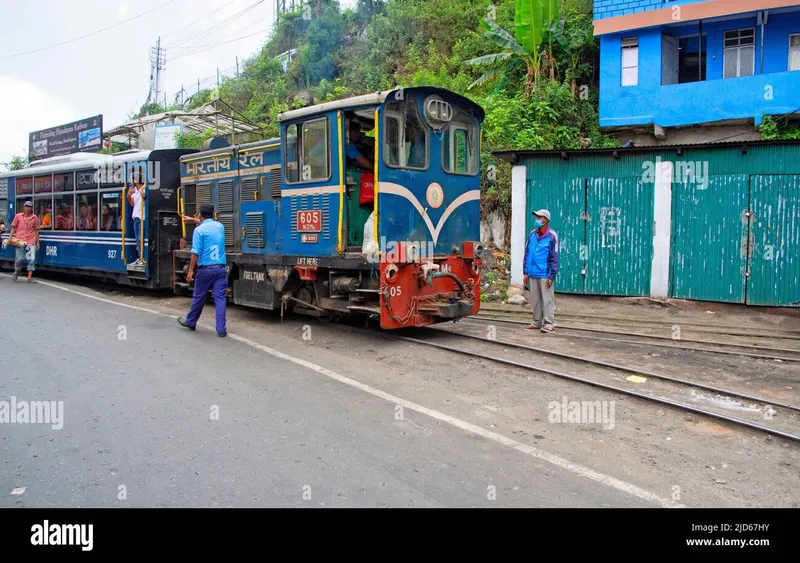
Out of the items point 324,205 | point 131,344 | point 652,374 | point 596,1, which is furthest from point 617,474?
point 596,1

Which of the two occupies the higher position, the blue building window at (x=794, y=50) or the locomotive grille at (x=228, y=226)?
the blue building window at (x=794, y=50)

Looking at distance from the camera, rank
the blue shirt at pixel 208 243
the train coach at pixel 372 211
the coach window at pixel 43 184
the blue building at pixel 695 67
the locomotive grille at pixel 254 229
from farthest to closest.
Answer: the blue building at pixel 695 67
the coach window at pixel 43 184
the locomotive grille at pixel 254 229
the blue shirt at pixel 208 243
the train coach at pixel 372 211

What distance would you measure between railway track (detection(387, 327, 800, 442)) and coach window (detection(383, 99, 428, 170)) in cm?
252

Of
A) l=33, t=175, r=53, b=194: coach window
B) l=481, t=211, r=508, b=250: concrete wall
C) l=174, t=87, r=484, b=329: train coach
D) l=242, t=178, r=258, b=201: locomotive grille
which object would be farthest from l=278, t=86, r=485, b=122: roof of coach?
l=33, t=175, r=53, b=194: coach window

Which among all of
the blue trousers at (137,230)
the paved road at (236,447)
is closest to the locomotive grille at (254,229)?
the paved road at (236,447)

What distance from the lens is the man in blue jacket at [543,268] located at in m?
9.36

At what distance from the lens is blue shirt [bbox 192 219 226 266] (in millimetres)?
8992

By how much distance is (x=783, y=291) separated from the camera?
1177 cm

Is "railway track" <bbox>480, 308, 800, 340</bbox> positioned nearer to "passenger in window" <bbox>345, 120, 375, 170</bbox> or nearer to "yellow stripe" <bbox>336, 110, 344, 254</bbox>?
"yellow stripe" <bbox>336, 110, 344, 254</bbox>

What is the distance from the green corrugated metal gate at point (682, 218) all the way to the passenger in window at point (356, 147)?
6.30m

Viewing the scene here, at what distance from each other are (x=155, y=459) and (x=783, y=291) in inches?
465

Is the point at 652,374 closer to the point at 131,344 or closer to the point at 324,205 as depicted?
the point at 324,205

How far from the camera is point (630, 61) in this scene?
1844 cm

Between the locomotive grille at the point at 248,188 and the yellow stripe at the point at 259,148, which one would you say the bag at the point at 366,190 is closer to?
the yellow stripe at the point at 259,148
